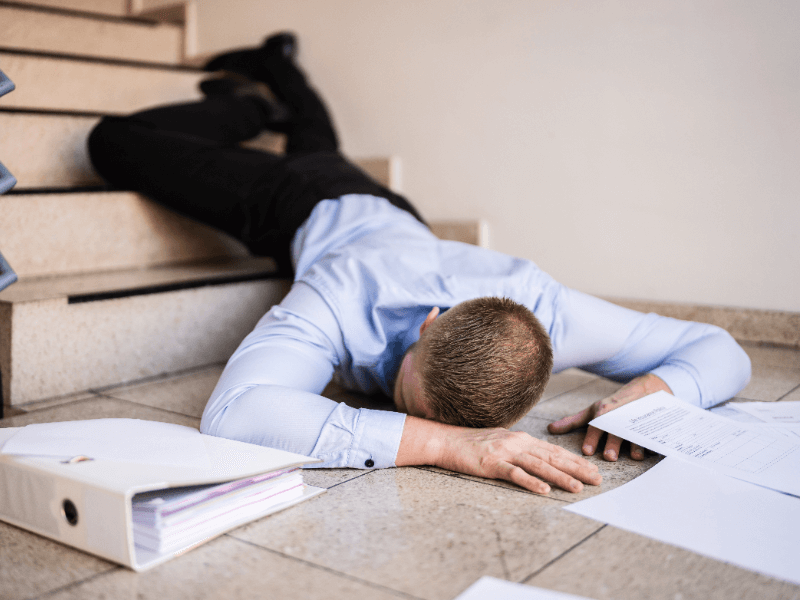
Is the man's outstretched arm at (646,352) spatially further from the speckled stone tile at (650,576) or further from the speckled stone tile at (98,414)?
the speckled stone tile at (98,414)

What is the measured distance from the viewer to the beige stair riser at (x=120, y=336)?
1348mm

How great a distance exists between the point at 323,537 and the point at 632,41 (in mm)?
1575

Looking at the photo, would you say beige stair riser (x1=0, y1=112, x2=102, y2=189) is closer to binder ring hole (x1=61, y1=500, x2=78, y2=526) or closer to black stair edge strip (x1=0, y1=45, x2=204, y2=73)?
black stair edge strip (x1=0, y1=45, x2=204, y2=73)

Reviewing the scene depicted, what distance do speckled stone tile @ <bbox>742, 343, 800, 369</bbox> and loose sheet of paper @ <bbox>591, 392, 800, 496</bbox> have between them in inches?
24.4

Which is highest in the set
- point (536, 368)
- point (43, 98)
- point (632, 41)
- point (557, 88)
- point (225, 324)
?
point (632, 41)

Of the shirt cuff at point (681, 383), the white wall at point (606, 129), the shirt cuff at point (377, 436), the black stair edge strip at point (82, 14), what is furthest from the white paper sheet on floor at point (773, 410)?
the black stair edge strip at point (82, 14)

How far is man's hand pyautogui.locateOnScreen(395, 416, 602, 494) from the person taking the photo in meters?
0.92

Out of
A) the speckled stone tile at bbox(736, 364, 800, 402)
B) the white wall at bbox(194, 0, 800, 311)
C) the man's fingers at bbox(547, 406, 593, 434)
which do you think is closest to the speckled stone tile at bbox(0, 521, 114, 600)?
the man's fingers at bbox(547, 406, 593, 434)

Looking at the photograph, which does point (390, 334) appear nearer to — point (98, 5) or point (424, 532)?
point (424, 532)

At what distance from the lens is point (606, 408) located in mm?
Result: 1122

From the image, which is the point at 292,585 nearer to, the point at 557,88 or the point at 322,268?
the point at 322,268

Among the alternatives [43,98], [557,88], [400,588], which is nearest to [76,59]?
[43,98]

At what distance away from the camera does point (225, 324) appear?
1740 millimetres

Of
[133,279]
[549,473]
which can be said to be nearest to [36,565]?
[549,473]
